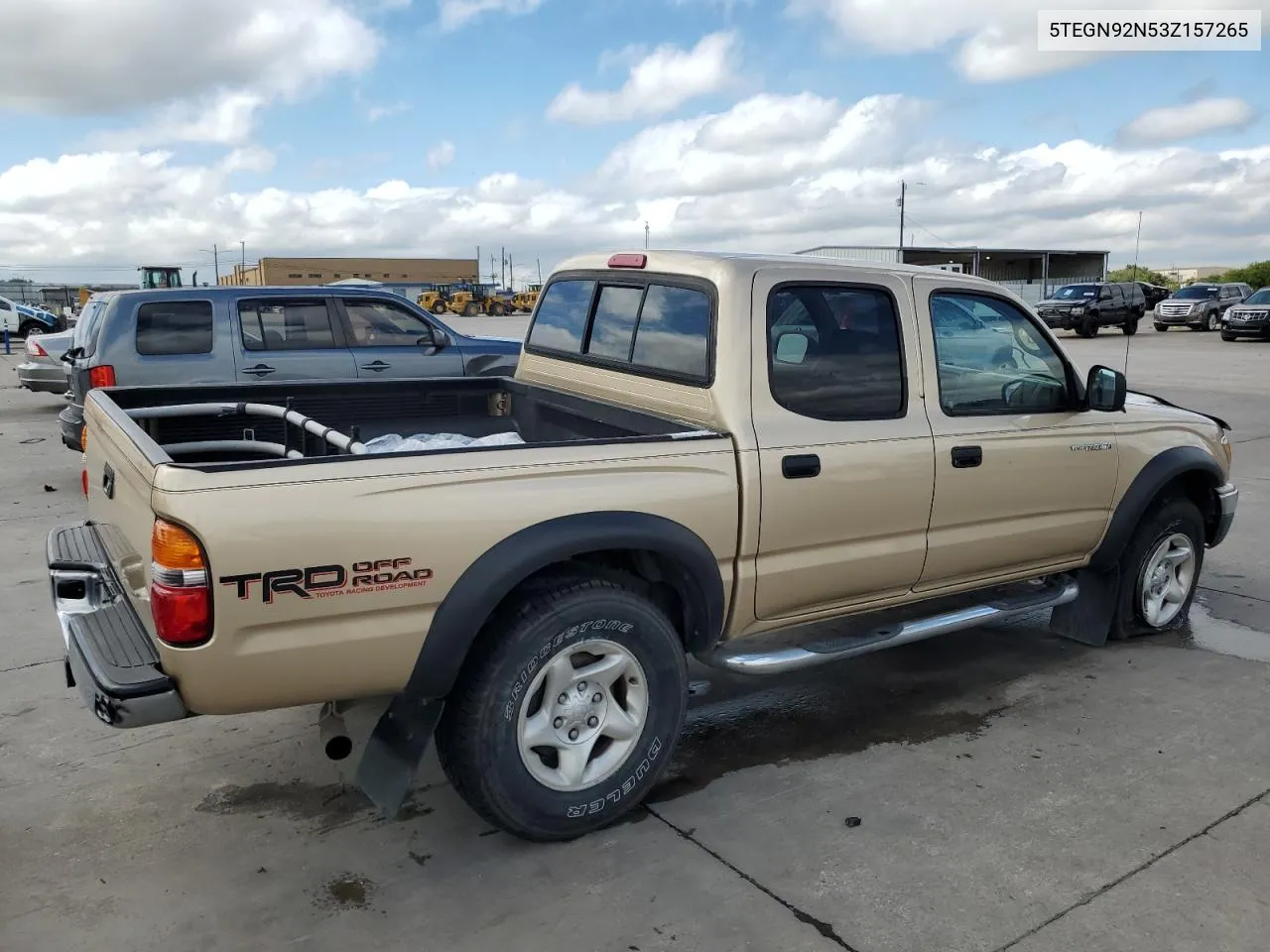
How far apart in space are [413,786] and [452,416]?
189cm

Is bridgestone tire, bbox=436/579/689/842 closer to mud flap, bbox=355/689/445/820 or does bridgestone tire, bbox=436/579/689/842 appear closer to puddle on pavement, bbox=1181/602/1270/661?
mud flap, bbox=355/689/445/820

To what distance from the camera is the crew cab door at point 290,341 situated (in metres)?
8.53

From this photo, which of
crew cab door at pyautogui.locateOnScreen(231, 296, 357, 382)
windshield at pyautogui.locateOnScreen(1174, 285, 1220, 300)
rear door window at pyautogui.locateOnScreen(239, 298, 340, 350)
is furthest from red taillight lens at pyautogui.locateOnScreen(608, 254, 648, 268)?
windshield at pyautogui.locateOnScreen(1174, 285, 1220, 300)

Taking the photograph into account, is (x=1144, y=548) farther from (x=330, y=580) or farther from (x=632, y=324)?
(x=330, y=580)

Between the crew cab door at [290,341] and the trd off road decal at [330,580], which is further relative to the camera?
the crew cab door at [290,341]

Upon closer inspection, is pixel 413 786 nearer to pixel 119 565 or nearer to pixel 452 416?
pixel 119 565

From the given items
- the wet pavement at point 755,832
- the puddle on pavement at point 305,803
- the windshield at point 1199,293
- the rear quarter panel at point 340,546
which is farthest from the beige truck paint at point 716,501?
the windshield at point 1199,293

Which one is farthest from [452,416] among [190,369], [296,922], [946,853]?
[190,369]

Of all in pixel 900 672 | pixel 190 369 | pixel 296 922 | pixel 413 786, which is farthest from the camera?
pixel 190 369

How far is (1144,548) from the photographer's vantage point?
16.0ft

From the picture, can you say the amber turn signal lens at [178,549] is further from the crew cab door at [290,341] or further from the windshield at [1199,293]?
the windshield at [1199,293]

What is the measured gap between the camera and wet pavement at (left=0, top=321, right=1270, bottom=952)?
2.85 metres

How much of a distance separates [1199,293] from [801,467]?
3764cm

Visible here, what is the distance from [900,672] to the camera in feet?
15.8
